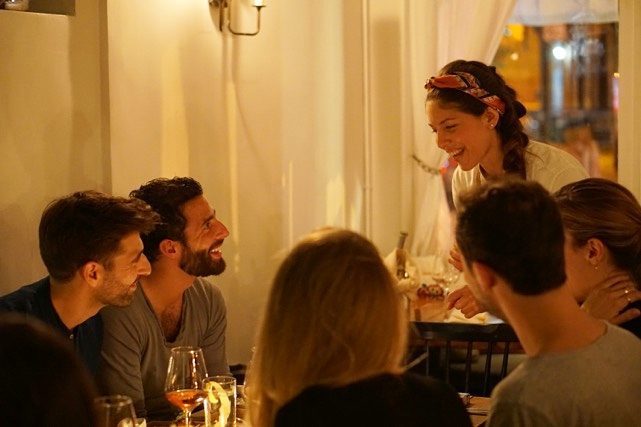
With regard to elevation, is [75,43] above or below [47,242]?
above

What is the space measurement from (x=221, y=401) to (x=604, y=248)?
1031 mm

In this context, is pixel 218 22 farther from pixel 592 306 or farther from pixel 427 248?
pixel 592 306

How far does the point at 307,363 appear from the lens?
1742mm

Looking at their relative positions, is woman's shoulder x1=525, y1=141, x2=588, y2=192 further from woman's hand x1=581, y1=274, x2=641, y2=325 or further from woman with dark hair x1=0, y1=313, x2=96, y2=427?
woman with dark hair x1=0, y1=313, x2=96, y2=427

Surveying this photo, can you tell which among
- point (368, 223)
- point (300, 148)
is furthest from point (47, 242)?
point (368, 223)

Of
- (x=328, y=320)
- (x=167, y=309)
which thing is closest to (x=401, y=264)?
(x=167, y=309)

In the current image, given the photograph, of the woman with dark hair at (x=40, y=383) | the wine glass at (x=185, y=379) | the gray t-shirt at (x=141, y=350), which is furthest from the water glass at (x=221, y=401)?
the woman with dark hair at (x=40, y=383)

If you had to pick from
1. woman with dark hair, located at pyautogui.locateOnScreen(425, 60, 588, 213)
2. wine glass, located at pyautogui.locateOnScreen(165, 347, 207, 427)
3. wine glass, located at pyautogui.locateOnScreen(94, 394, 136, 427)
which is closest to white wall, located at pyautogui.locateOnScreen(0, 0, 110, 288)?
wine glass, located at pyautogui.locateOnScreen(165, 347, 207, 427)

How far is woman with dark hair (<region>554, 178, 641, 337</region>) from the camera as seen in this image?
7.98 feet

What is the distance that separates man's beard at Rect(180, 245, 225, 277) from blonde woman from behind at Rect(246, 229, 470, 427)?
1.67 meters

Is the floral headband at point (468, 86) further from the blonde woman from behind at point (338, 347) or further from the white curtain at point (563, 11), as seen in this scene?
the white curtain at point (563, 11)

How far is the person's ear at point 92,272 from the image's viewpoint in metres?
2.99

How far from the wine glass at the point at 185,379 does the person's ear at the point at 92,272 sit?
18.5 inches

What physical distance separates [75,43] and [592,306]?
2086 millimetres
